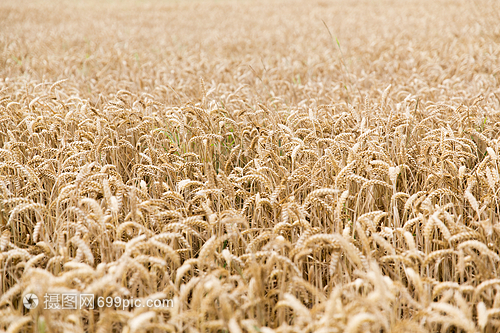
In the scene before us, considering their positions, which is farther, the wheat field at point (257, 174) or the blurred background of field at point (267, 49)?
the blurred background of field at point (267, 49)

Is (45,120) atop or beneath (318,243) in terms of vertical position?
atop

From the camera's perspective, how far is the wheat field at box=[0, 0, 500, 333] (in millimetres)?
1373

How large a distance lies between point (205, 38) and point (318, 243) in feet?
24.4

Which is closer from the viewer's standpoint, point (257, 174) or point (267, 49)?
point (257, 174)

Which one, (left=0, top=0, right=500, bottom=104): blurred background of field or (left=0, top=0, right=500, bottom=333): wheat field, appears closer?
(left=0, top=0, right=500, bottom=333): wheat field

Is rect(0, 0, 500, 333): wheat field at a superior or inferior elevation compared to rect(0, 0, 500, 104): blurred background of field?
inferior

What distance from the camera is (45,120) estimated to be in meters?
2.73

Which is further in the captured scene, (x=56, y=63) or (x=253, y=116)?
(x=56, y=63)

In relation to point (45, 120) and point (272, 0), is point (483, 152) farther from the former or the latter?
point (272, 0)

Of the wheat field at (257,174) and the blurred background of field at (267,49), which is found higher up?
the blurred background of field at (267,49)

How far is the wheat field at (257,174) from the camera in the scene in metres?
1.37

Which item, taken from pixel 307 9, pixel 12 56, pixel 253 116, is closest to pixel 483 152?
pixel 253 116

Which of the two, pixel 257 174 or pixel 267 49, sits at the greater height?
pixel 267 49

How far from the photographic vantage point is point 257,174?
6.57ft
